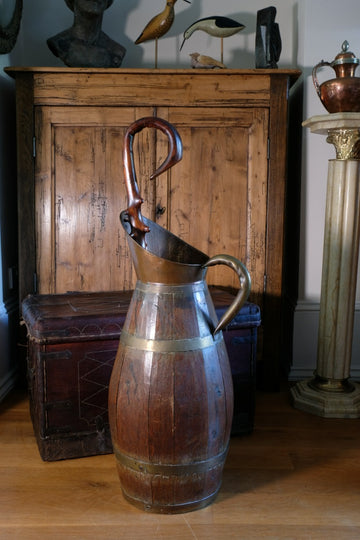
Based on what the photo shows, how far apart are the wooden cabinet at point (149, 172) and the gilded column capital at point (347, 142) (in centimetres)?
34

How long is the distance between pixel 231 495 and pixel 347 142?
5.60 ft

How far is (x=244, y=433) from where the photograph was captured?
2428 mm

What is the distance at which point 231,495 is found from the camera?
1.91m

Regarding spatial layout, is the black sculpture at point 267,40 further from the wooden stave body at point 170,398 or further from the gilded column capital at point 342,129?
the wooden stave body at point 170,398

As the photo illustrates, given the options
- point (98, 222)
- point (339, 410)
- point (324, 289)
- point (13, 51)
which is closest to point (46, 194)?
point (98, 222)

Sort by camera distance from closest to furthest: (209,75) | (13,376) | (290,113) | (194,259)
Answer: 1. (194,259)
2. (209,75)
3. (13,376)
4. (290,113)

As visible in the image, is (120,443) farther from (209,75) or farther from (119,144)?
(209,75)

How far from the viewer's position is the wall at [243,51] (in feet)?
10.1

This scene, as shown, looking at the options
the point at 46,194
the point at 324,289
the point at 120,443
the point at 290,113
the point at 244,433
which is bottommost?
the point at 244,433

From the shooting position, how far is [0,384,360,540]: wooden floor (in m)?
1.71

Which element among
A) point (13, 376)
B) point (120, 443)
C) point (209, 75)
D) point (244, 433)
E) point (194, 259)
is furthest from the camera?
point (13, 376)

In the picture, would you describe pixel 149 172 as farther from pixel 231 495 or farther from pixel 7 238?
pixel 231 495

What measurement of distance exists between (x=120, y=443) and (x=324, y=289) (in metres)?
1.43

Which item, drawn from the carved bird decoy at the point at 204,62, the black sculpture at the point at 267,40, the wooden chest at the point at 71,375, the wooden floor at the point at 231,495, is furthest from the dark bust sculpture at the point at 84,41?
the wooden floor at the point at 231,495
